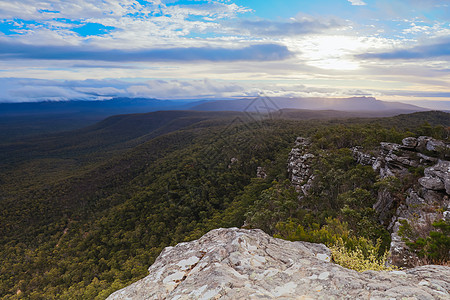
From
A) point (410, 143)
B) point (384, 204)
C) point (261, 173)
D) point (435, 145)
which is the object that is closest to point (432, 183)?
point (384, 204)

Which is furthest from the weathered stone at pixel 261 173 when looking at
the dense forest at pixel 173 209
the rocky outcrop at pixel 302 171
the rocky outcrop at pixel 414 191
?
the rocky outcrop at pixel 414 191

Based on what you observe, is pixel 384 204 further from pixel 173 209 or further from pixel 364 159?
pixel 173 209

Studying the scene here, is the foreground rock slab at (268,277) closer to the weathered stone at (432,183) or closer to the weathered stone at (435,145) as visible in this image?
the weathered stone at (432,183)

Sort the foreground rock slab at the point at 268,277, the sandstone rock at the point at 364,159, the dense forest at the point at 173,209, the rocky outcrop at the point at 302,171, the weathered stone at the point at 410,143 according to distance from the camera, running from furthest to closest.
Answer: the rocky outcrop at the point at 302,171
the sandstone rock at the point at 364,159
the dense forest at the point at 173,209
the weathered stone at the point at 410,143
the foreground rock slab at the point at 268,277

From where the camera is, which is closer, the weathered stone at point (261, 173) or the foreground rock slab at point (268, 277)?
the foreground rock slab at point (268, 277)

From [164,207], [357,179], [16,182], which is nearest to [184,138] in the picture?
[164,207]

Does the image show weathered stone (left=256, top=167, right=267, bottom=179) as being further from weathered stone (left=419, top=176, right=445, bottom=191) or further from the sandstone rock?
weathered stone (left=419, top=176, right=445, bottom=191)

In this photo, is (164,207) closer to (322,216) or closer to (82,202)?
(322,216)
